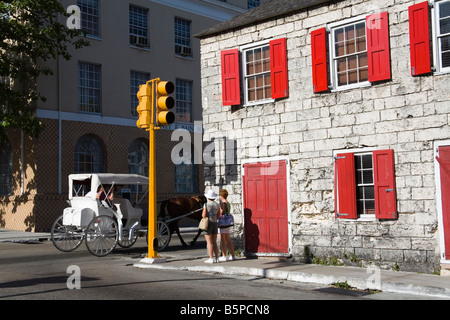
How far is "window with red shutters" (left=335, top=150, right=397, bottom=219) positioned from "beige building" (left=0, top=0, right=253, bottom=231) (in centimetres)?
1563

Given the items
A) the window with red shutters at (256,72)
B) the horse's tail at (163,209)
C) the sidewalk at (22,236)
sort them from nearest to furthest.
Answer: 1. the window with red shutters at (256,72)
2. the horse's tail at (163,209)
3. the sidewalk at (22,236)

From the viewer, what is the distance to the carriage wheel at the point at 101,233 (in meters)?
14.5

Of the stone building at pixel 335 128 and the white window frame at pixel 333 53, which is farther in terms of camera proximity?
the white window frame at pixel 333 53

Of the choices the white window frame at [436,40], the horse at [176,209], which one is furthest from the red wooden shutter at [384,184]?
the horse at [176,209]

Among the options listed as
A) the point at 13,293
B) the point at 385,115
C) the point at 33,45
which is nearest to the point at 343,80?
the point at 385,115

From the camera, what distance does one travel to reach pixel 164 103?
486 inches

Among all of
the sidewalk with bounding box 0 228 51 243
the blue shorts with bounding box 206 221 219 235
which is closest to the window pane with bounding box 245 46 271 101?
the blue shorts with bounding box 206 221 219 235

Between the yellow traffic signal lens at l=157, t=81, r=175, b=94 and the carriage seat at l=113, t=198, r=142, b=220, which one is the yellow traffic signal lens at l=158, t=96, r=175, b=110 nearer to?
the yellow traffic signal lens at l=157, t=81, r=175, b=94

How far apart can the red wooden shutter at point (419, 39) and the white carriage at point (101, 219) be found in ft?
26.7

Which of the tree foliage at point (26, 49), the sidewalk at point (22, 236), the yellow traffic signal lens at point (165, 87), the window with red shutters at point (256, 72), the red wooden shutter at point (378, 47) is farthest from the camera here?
the tree foliage at point (26, 49)

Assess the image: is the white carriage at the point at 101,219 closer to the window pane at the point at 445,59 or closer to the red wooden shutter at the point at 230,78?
the red wooden shutter at the point at 230,78

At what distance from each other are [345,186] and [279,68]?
3.41m

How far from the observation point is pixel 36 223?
2377cm

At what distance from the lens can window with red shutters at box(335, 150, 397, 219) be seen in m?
11.6
